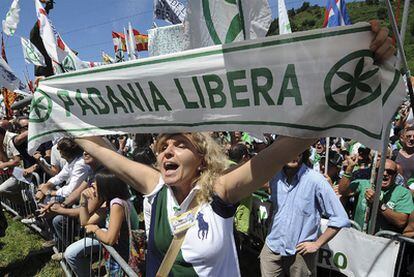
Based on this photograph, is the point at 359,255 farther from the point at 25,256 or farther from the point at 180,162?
the point at 25,256

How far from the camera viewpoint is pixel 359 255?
3.51 metres

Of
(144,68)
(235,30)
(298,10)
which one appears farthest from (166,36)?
(298,10)

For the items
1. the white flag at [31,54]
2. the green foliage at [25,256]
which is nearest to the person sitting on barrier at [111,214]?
the green foliage at [25,256]

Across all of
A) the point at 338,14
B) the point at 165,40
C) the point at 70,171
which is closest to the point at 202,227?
the point at 165,40

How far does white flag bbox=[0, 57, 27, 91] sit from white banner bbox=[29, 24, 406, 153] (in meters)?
4.81

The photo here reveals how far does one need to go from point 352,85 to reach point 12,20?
1107cm

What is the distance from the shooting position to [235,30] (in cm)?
230

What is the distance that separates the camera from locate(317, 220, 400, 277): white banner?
3271 mm

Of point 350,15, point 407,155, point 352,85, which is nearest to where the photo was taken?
point 352,85

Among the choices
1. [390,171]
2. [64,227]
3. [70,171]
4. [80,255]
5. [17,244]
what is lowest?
[17,244]

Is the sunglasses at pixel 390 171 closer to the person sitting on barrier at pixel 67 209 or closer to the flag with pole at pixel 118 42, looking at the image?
the person sitting on barrier at pixel 67 209

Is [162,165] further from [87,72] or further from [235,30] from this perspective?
[235,30]

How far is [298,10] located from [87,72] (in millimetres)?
115972

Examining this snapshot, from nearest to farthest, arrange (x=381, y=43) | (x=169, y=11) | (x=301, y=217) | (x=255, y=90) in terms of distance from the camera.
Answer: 1. (x=381, y=43)
2. (x=255, y=90)
3. (x=301, y=217)
4. (x=169, y=11)
